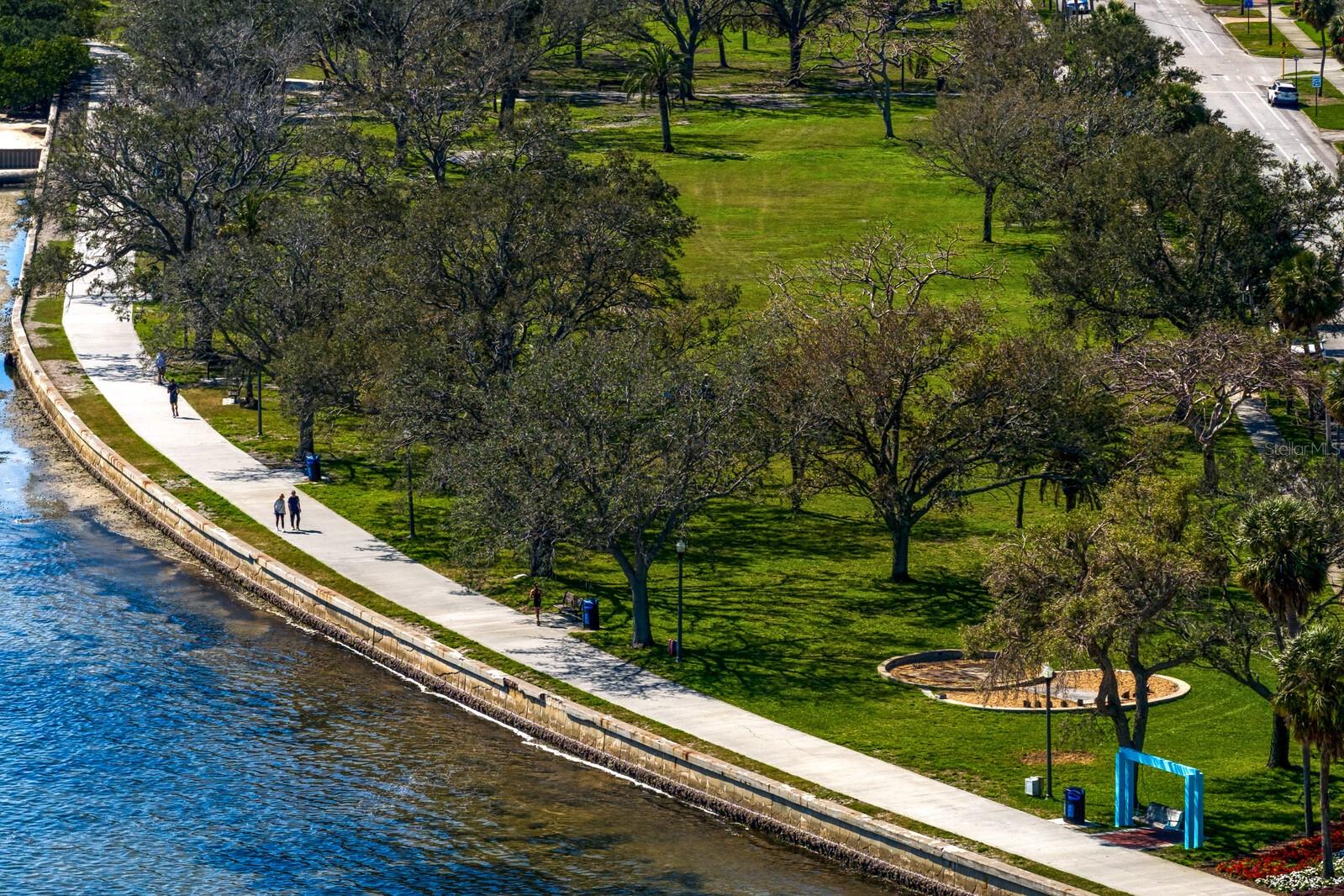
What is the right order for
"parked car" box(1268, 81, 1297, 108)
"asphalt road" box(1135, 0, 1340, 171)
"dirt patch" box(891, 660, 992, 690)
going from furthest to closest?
"parked car" box(1268, 81, 1297, 108) → "asphalt road" box(1135, 0, 1340, 171) → "dirt patch" box(891, 660, 992, 690)

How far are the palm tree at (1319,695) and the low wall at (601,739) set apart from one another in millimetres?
5801

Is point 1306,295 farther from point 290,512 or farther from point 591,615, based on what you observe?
point 290,512

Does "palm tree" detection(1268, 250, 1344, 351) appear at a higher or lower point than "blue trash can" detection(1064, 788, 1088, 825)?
higher

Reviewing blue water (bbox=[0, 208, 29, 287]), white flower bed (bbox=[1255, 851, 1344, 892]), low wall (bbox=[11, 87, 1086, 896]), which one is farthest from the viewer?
blue water (bbox=[0, 208, 29, 287])

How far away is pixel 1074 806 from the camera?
48.3 metres

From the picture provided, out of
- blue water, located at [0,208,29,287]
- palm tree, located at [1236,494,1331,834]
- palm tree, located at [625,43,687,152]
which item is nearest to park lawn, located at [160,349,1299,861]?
palm tree, located at [1236,494,1331,834]

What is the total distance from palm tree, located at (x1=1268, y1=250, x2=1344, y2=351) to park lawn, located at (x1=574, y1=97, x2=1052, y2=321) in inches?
738

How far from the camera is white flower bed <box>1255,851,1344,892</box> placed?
1751 inches

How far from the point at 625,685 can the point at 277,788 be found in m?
10.0

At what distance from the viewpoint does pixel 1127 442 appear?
69.9 meters

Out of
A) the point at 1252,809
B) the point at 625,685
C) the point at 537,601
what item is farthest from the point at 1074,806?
the point at 537,601

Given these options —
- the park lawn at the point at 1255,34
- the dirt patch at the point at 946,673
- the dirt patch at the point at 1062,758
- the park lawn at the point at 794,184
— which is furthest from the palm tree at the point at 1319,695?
the park lawn at the point at 1255,34

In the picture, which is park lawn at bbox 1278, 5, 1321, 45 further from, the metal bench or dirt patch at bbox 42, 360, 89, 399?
the metal bench

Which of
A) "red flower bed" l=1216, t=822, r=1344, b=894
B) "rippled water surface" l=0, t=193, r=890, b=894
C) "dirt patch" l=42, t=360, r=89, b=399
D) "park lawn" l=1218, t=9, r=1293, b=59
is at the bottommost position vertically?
"rippled water surface" l=0, t=193, r=890, b=894
